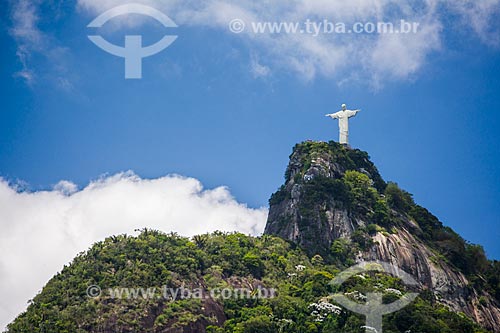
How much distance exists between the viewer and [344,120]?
304ft

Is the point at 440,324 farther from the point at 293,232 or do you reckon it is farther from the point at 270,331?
the point at 293,232

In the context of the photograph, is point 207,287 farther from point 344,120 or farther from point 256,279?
point 344,120

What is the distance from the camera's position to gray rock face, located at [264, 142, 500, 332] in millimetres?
83312

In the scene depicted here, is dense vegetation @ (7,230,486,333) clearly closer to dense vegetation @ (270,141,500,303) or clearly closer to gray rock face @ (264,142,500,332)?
gray rock face @ (264,142,500,332)

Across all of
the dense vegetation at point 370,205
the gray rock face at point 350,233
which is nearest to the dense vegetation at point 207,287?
the gray rock face at point 350,233

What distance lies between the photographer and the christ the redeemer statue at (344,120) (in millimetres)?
Result: 91750

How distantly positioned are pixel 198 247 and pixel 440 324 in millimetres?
22338

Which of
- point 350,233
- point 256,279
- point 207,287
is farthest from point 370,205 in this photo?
point 207,287

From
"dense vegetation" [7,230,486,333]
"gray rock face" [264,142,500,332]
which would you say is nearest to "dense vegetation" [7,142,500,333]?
"dense vegetation" [7,230,486,333]

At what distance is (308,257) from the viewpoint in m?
81.2

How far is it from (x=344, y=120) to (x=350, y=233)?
1349cm

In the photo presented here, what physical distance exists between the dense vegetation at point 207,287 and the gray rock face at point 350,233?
14.7ft

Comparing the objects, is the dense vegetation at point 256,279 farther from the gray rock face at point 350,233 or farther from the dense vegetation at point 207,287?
the gray rock face at point 350,233

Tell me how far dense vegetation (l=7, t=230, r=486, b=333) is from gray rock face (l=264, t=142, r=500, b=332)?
4488 millimetres
